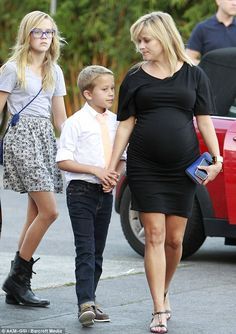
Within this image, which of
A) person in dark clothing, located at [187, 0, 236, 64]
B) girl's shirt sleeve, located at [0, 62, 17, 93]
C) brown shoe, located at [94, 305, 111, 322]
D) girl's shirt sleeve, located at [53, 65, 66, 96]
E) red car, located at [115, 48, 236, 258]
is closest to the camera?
brown shoe, located at [94, 305, 111, 322]

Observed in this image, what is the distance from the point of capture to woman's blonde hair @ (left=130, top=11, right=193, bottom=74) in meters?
6.80

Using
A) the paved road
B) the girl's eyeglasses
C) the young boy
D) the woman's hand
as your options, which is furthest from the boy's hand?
the girl's eyeglasses

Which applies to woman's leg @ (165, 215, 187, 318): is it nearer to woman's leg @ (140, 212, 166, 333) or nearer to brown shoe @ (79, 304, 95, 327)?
woman's leg @ (140, 212, 166, 333)

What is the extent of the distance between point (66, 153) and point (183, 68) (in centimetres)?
83

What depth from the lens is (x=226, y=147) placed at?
8812 millimetres

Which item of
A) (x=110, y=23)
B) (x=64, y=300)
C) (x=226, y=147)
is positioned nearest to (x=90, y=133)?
(x=64, y=300)

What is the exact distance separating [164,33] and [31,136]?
111 cm

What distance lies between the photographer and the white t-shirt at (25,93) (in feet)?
23.9

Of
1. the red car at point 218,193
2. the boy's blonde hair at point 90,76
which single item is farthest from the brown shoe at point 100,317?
the red car at point 218,193

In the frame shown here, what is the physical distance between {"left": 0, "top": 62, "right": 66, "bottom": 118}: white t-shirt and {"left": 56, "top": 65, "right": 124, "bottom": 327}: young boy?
0.42m

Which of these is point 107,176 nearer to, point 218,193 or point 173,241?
point 173,241

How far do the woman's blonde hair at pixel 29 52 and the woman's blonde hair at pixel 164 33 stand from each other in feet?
2.47

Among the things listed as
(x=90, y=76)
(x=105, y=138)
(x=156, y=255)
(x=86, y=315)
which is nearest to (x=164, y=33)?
(x=90, y=76)

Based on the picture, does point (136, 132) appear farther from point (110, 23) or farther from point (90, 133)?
point (110, 23)
